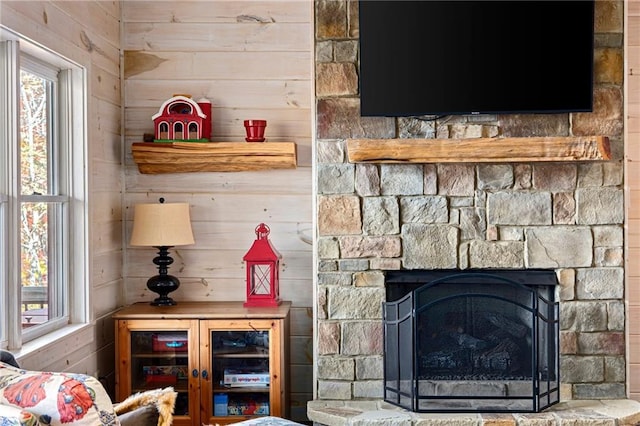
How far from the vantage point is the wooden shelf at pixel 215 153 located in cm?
415

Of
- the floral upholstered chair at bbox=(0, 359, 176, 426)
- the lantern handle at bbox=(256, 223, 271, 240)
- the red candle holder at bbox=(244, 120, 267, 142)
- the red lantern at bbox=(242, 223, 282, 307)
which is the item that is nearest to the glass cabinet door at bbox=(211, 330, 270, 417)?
the red lantern at bbox=(242, 223, 282, 307)

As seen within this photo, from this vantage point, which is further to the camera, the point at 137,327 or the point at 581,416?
the point at 137,327

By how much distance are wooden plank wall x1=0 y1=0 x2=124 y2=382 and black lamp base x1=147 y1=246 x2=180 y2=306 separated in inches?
8.5

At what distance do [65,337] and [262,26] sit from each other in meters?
1.90

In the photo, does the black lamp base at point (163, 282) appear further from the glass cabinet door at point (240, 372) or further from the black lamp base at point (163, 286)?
the glass cabinet door at point (240, 372)

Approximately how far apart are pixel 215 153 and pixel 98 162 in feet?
1.91

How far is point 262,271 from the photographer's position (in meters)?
4.18

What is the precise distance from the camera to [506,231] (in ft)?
12.4

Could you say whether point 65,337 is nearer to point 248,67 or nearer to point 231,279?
point 231,279

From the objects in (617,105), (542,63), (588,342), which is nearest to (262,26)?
(542,63)

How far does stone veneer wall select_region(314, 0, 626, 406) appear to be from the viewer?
3.75 m

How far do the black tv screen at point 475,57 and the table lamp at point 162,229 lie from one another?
1083 mm

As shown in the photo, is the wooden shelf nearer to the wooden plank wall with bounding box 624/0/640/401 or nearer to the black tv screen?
the black tv screen

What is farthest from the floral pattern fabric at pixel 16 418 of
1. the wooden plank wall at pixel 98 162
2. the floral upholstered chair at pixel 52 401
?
the wooden plank wall at pixel 98 162
